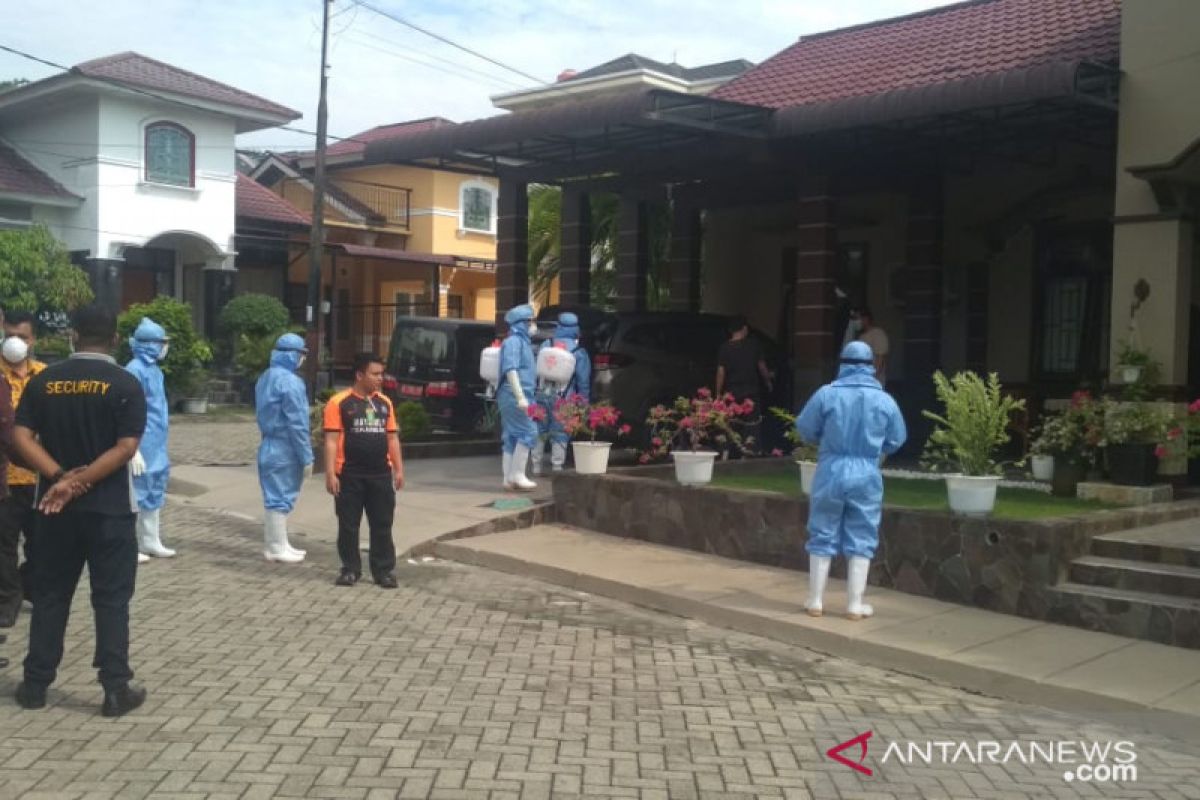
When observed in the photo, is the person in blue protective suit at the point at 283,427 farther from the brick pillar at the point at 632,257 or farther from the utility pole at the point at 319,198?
the utility pole at the point at 319,198

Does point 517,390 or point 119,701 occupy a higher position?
point 517,390

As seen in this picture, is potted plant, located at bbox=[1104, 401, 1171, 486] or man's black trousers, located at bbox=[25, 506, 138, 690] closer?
man's black trousers, located at bbox=[25, 506, 138, 690]

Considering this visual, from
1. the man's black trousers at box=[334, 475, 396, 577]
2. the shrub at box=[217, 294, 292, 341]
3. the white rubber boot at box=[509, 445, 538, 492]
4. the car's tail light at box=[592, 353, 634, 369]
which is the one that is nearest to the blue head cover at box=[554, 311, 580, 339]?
the car's tail light at box=[592, 353, 634, 369]

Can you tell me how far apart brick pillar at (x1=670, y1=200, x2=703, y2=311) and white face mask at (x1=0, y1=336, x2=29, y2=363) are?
12444mm

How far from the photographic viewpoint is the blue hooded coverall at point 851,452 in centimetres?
750

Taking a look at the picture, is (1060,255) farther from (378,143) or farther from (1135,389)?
(378,143)

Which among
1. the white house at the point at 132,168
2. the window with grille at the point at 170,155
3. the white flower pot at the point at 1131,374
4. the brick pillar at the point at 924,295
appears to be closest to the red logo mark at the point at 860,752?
the white flower pot at the point at 1131,374

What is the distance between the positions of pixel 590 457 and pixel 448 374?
6.13 meters

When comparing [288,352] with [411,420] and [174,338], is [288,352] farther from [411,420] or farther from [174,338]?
[174,338]

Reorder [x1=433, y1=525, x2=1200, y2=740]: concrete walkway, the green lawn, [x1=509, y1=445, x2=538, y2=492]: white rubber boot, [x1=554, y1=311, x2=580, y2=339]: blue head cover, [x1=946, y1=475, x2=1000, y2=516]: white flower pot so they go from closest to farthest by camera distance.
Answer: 1. [x1=433, y1=525, x2=1200, y2=740]: concrete walkway
2. [x1=946, y1=475, x2=1000, y2=516]: white flower pot
3. the green lawn
4. [x1=509, y1=445, x2=538, y2=492]: white rubber boot
5. [x1=554, y1=311, x2=580, y2=339]: blue head cover

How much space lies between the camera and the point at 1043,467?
33.2 feet

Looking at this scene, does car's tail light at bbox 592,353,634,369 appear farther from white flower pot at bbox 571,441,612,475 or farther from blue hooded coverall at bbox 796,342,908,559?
blue hooded coverall at bbox 796,342,908,559

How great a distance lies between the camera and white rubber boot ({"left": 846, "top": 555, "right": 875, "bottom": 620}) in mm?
7590

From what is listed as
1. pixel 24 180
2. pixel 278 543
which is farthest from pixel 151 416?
pixel 24 180
